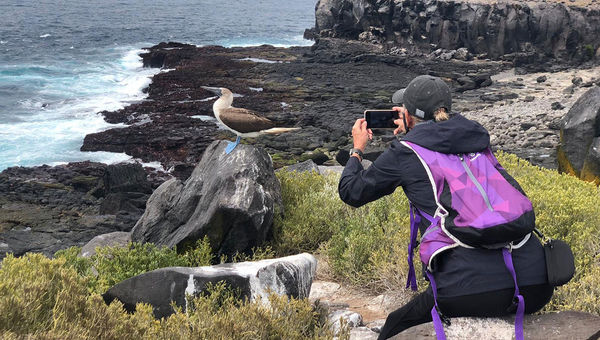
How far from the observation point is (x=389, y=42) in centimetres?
5847

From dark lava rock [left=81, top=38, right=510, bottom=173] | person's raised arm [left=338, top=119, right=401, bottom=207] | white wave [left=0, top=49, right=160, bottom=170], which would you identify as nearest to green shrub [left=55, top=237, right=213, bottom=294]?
person's raised arm [left=338, top=119, right=401, bottom=207]

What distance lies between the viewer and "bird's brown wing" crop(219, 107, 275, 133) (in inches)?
308

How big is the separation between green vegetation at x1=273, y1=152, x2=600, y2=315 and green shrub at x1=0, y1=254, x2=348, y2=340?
83.8 inches

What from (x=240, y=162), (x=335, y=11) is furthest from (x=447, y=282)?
(x=335, y=11)

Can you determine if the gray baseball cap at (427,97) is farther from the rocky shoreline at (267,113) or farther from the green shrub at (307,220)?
the rocky shoreline at (267,113)

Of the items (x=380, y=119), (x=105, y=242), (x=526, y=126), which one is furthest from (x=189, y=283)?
(x=526, y=126)

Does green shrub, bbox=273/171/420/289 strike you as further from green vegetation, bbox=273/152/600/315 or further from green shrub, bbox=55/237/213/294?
green shrub, bbox=55/237/213/294

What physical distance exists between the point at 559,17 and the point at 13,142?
44599 millimetres

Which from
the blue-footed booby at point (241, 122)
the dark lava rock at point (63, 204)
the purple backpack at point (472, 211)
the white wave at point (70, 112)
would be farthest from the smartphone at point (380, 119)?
the white wave at point (70, 112)

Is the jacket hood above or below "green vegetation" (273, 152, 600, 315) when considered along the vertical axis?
above

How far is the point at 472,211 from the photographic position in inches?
123

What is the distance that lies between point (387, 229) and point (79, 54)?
51.5 m

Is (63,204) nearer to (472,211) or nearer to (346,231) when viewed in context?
(346,231)

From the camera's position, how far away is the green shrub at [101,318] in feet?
11.0
